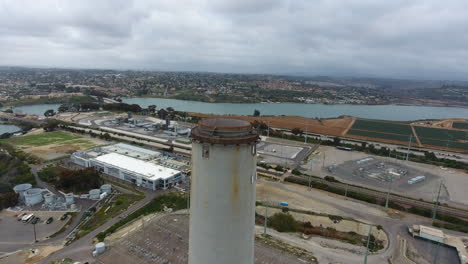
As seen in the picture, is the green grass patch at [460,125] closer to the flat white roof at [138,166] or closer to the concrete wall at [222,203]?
the flat white roof at [138,166]

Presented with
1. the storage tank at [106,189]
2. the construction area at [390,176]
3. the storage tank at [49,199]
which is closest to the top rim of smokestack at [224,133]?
the storage tank at [106,189]

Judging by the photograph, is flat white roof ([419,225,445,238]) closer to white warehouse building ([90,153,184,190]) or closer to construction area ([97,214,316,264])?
construction area ([97,214,316,264])

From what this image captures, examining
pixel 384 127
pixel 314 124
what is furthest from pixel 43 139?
pixel 384 127

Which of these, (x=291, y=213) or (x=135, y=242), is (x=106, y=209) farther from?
(x=291, y=213)

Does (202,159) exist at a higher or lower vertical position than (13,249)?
higher

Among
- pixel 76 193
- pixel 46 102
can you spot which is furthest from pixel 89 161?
pixel 46 102
